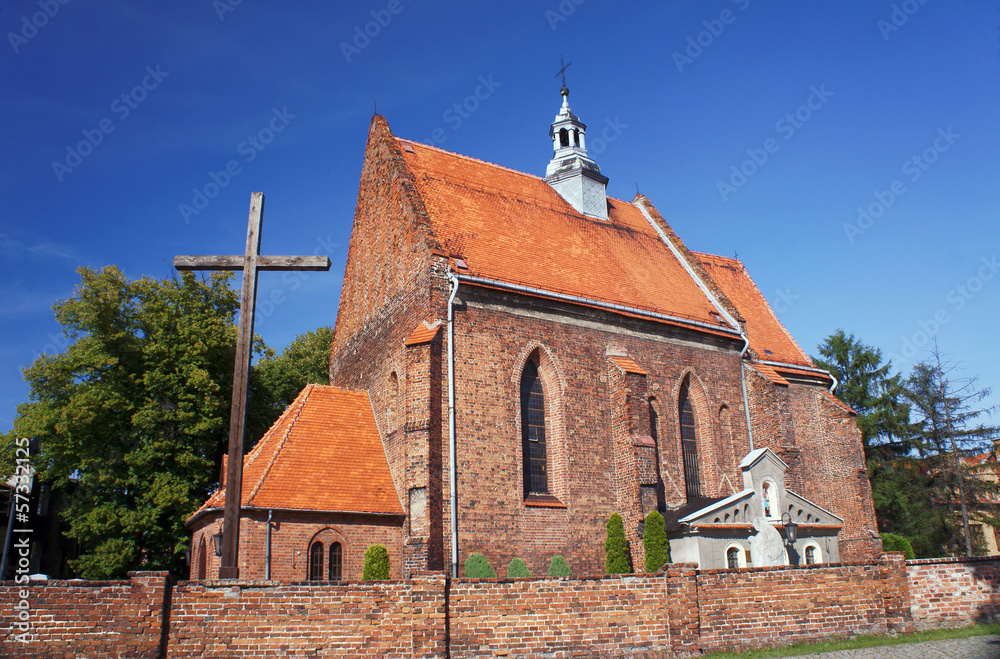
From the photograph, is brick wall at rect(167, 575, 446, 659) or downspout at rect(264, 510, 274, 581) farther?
downspout at rect(264, 510, 274, 581)

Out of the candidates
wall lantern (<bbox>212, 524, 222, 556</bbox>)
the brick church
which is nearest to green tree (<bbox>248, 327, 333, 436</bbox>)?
the brick church

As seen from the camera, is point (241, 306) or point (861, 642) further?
point (861, 642)

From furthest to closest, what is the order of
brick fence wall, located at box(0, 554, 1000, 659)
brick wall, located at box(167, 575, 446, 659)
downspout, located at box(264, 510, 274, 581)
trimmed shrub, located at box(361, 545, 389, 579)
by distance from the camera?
1. trimmed shrub, located at box(361, 545, 389, 579)
2. downspout, located at box(264, 510, 274, 581)
3. brick wall, located at box(167, 575, 446, 659)
4. brick fence wall, located at box(0, 554, 1000, 659)

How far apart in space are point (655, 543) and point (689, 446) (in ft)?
16.9

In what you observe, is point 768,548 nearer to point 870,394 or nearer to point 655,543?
point 655,543

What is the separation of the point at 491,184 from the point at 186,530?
15235mm

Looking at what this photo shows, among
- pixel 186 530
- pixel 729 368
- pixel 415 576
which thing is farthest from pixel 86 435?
pixel 729 368

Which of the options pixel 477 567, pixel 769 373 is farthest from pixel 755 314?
pixel 477 567

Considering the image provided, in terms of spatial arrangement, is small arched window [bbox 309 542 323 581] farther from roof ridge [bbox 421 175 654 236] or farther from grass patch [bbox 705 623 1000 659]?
roof ridge [bbox 421 175 654 236]

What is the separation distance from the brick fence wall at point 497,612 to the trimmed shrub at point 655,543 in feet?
18.4

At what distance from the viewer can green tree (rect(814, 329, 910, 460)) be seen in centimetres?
3656

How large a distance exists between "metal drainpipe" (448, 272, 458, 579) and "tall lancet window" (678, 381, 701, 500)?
7.90 metres

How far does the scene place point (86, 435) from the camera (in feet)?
79.2

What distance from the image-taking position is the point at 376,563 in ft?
53.4
